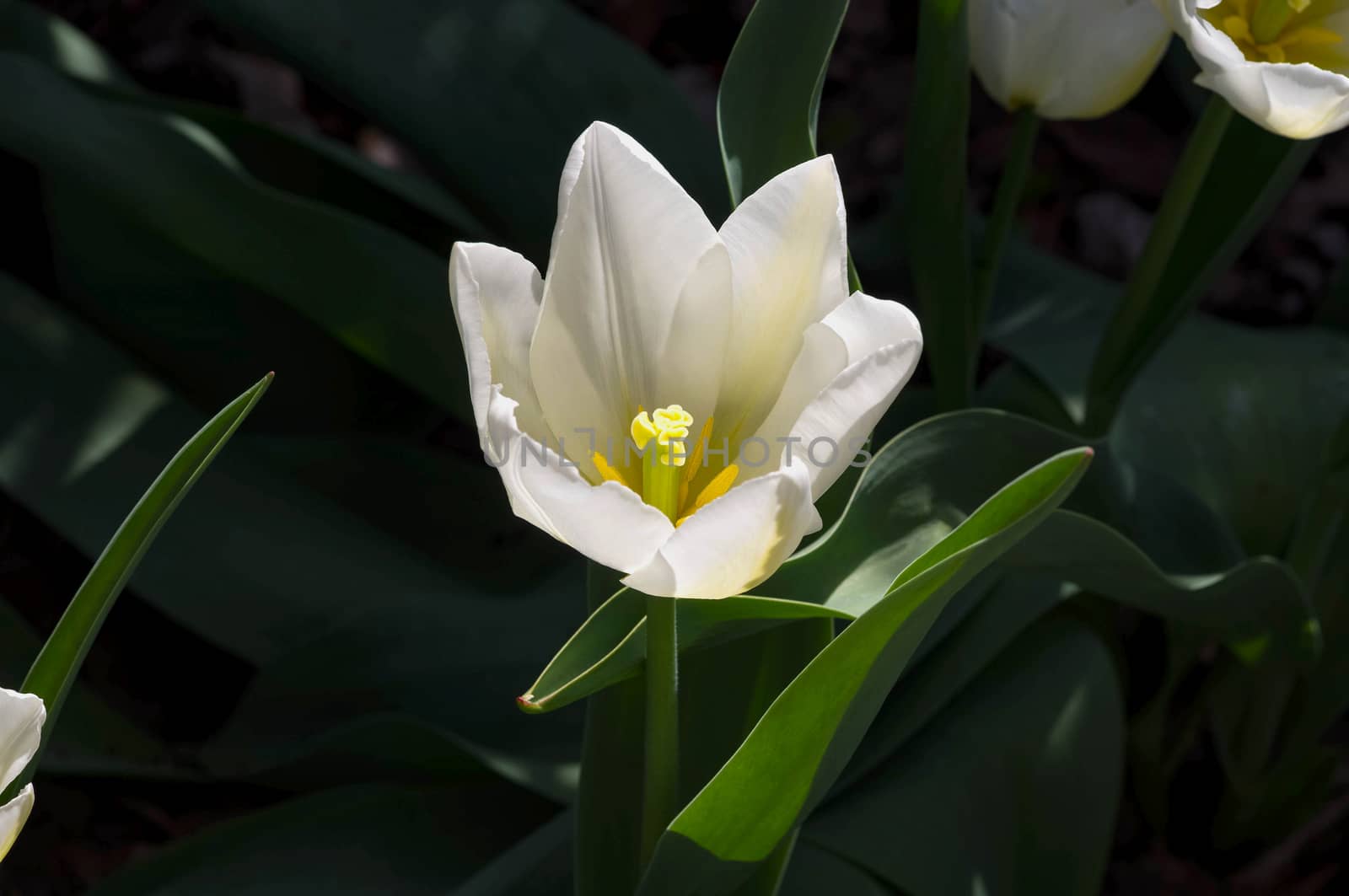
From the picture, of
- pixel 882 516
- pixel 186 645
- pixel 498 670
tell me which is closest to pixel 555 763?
pixel 498 670

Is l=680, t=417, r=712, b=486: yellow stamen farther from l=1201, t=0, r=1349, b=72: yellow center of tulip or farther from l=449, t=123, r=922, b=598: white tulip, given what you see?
l=1201, t=0, r=1349, b=72: yellow center of tulip

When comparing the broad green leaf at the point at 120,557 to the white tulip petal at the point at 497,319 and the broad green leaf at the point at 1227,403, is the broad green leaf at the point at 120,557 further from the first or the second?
the broad green leaf at the point at 1227,403

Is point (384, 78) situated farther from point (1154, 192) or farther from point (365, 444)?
point (1154, 192)

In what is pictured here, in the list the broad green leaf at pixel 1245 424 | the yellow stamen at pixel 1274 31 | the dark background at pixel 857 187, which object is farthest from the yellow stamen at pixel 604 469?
the dark background at pixel 857 187

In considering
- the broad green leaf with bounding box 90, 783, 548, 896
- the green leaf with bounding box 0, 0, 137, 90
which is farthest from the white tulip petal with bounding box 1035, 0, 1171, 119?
the green leaf with bounding box 0, 0, 137, 90

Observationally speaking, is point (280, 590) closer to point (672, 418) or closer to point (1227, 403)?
point (672, 418)

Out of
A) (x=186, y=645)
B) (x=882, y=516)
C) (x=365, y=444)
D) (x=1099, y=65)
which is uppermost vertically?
(x=1099, y=65)

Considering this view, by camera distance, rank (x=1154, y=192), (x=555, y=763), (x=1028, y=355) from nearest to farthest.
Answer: (x=555, y=763), (x=1028, y=355), (x=1154, y=192)
